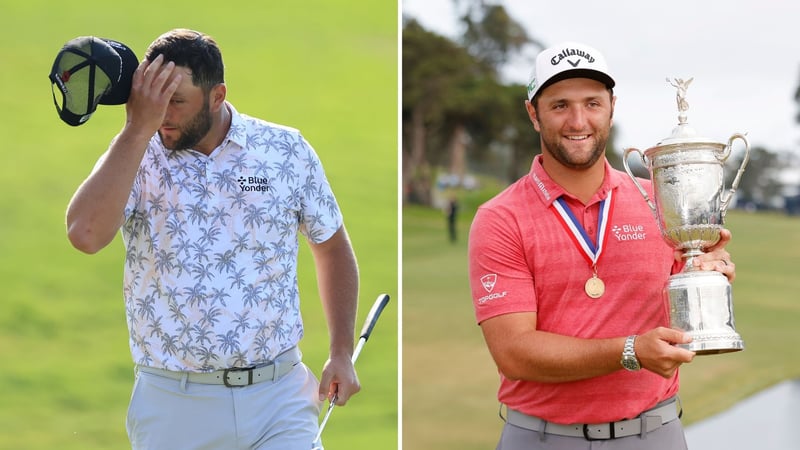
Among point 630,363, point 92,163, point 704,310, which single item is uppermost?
point 92,163

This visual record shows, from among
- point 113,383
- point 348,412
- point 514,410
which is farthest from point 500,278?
point 113,383

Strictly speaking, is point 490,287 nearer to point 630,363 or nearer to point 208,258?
point 630,363

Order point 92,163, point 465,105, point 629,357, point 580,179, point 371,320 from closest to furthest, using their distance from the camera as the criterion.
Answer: point 629,357 → point 580,179 → point 371,320 → point 92,163 → point 465,105

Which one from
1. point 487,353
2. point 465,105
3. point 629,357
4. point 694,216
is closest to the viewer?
point 629,357

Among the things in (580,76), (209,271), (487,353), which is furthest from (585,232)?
(487,353)

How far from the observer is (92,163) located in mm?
12859

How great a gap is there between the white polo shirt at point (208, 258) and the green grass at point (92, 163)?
6.22m

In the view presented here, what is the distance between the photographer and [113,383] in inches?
405

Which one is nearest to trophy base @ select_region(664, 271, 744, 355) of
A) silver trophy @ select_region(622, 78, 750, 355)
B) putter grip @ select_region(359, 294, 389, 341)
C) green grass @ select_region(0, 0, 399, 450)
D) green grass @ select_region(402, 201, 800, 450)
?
silver trophy @ select_region(622, 78, 750, 355)

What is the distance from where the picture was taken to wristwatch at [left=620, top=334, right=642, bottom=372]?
2.49 metres

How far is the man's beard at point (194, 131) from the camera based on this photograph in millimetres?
2949

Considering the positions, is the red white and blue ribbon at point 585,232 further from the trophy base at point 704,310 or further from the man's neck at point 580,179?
the trophy base at point 704,310

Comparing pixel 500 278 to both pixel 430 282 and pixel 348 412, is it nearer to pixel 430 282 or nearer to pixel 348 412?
pixel 348 412

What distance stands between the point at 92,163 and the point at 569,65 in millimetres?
10802
